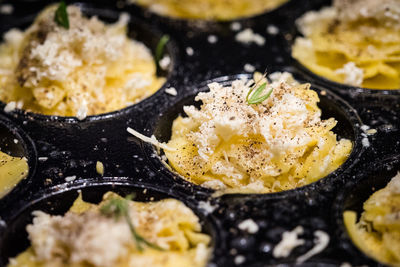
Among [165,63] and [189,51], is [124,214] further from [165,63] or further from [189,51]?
[189,51]

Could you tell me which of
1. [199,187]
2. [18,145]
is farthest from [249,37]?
[18,145]

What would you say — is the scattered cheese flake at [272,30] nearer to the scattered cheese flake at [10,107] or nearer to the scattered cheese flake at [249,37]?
the scattered cheese flake at [249,37]

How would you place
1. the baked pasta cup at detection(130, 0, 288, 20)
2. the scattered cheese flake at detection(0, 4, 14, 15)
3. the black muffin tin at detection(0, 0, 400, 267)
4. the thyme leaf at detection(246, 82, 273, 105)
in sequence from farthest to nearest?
1. the scattered cheese flake at detection(0, 4, 14, 15)
2. the baked pasta cup at detection(130, 0, 288, 20)
3. the thyme leaf at detection(246, 82, 273, 105)
4. the black muffin tin at detection(0, 0, 400, 267)

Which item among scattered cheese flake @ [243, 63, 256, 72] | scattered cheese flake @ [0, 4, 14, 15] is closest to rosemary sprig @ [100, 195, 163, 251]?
scattered cheese flake @ [243, 63, 256, 72]

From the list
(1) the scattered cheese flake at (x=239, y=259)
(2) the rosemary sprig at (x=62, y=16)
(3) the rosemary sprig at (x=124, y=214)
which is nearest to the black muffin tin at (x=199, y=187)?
(1) the scattered cheese flake at (x=239, y=259)

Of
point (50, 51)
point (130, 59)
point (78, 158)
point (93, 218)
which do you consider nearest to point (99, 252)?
point (93, 218)

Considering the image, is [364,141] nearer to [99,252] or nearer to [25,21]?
[99,252]

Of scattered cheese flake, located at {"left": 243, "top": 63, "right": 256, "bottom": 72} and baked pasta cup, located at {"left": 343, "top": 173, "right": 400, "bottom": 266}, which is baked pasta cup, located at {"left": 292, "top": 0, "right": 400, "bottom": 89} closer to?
scattered cheese flake, located at {"left": 243, "top": 63, "right": 256, "bottom": 72}
